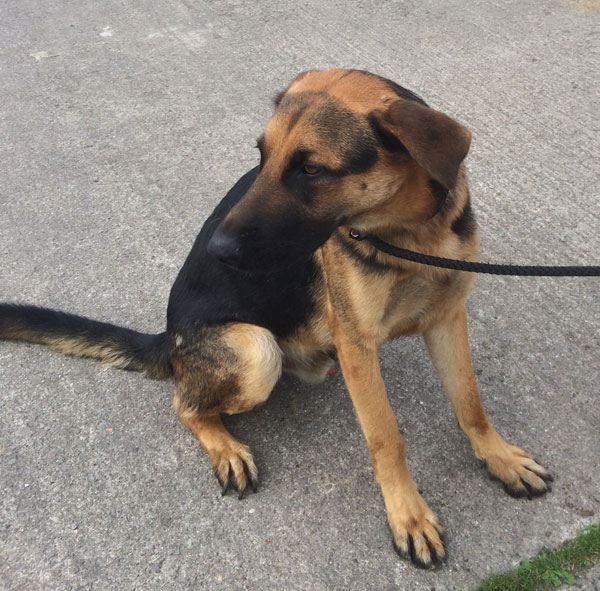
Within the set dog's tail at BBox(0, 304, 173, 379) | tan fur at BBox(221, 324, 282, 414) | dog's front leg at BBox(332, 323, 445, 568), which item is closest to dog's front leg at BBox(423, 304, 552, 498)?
dog's front leg at BBox(332, 323, 445, 568)

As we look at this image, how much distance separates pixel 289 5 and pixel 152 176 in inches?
114

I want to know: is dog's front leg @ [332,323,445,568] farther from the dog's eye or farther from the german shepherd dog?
the dog's eye

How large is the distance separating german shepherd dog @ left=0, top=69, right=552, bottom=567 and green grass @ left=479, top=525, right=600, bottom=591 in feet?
0.79

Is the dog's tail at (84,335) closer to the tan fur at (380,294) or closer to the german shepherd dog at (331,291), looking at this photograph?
the german shepherd dog at (331,291)

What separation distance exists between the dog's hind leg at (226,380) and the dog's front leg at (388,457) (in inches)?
15.7

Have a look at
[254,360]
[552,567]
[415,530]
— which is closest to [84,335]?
[254,360]

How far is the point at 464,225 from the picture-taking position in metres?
2.43

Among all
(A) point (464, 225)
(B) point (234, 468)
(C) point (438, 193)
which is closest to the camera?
(C) point (438, 193)

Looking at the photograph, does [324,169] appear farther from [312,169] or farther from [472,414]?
[472,414]

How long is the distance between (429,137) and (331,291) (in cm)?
76

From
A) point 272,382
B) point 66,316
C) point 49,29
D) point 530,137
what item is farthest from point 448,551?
point 49,29

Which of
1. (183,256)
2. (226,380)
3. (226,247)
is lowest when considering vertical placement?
(183,256)

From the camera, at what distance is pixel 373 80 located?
86.9 inches

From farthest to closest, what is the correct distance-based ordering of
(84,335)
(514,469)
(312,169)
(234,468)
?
(84,335) → (234,468) → (514,469) → (312,169)
